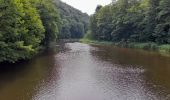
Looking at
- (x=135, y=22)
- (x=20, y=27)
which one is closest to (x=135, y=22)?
(x=135, y=22)

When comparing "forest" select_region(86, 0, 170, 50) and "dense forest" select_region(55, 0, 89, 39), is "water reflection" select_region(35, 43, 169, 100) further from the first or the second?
"dense forest" select_region(55, 0, 89, 39)

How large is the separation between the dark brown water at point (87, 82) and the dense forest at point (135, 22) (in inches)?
1045

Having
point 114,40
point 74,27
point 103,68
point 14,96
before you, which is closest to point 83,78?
point 103,68

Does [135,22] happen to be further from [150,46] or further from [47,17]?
[47,17]

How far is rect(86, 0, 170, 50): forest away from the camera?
68.7 m

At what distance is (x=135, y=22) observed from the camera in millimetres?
81625

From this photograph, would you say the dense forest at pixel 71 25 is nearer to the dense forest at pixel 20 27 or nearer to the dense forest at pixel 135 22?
the dense forest at pixel 135 22

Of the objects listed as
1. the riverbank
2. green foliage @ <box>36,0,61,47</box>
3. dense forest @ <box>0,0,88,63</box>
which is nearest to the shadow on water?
dense forest @ <box>0,0,88,63</box>

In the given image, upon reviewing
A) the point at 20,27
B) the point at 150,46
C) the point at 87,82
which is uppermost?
the point at 20,27

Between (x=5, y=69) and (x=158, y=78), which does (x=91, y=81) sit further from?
(x=5, y=69)

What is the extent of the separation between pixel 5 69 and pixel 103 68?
1306 centimetres

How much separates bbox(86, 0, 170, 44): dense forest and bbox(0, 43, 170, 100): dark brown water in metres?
26.5

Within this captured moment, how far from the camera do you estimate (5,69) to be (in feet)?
131

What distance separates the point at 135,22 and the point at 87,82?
173 ft
